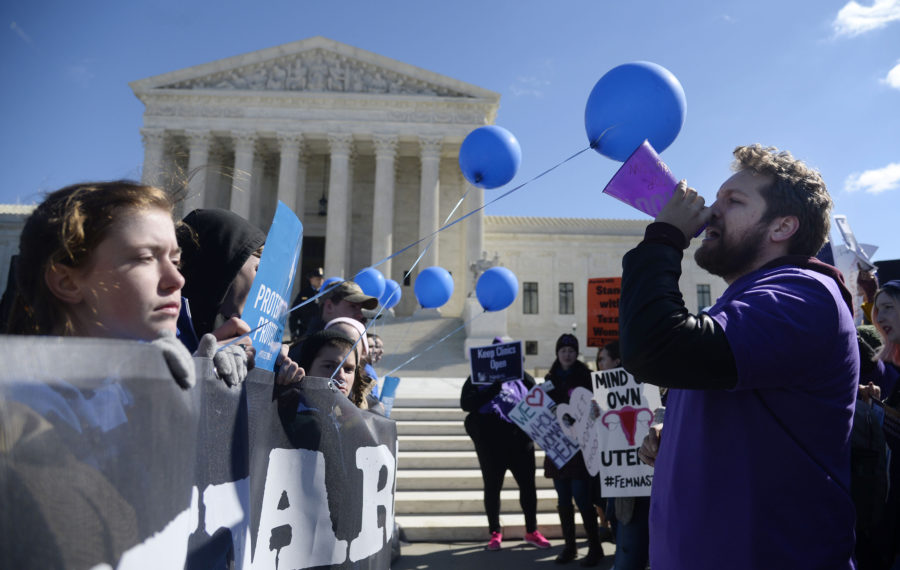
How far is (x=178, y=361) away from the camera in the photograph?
3.91 ft

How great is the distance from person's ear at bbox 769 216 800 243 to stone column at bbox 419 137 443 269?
2843cm

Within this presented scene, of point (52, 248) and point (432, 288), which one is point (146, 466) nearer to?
point (52, 248)

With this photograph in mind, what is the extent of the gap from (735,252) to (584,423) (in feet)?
12.5

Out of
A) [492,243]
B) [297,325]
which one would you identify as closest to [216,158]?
[492,243]

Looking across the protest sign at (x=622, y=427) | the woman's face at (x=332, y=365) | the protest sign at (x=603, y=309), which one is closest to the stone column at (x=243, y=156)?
the protest sign at (x=603, y=309)

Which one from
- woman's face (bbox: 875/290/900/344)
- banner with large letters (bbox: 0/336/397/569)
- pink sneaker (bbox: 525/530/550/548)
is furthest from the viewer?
pink sneaker (bbox: 525/530/550/548)

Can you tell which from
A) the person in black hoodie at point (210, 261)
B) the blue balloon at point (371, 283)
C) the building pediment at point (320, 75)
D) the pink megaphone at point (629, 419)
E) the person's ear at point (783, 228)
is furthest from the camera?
the building pediment at point (320, 75)

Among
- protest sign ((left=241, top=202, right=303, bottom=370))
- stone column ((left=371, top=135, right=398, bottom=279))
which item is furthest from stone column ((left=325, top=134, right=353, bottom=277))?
protest sign ((left=241, top=202, right=303, bottom=370))

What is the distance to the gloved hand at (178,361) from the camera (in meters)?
1.18

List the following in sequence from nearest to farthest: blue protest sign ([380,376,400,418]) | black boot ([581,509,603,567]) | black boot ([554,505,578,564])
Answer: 1. blue protest sign ([380,376,400,418])
2. black boot ([581,509,603,567])
3. black boot ([554,505,578,564])

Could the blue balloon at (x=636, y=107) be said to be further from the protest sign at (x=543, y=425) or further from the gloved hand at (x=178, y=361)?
the protest sign at (x=543, y=425)

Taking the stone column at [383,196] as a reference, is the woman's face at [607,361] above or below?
below

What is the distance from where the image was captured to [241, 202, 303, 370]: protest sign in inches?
67.8

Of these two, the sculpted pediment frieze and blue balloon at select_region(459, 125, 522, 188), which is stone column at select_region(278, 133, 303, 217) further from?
blue balloon at select_region(459, 125, 522, 188)
